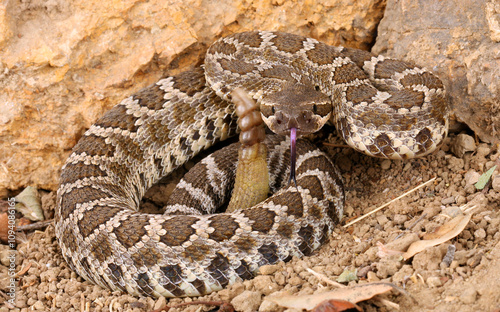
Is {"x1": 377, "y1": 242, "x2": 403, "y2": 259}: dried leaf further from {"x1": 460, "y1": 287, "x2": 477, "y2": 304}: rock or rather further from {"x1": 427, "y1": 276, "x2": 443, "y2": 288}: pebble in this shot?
{"x1": 460, "y1": 287, "x2": 477, "y2": 304}: rock

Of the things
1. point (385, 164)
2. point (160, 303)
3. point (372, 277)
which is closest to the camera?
point (372, 277)

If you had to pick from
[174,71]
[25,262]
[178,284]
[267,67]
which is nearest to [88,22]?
[174,71]

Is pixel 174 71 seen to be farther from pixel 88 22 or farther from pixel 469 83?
pixel 469 83

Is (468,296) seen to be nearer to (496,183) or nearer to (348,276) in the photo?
(348,276)

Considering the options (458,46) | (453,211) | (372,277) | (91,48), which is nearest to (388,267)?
(372,277)

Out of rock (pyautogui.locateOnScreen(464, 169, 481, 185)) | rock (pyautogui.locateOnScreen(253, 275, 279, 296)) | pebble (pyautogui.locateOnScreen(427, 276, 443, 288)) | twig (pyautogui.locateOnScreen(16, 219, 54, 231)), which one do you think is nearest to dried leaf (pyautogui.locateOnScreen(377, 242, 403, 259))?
pebble (pyautogui.locateOnScreen(427, 276, 443, 288))

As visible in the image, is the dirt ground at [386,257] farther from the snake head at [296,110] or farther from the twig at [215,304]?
the snake head at [296,110]

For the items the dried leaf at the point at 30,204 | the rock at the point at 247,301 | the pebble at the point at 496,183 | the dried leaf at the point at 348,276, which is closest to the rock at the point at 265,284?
the rock at the point at 247,301
